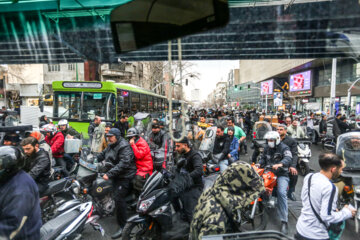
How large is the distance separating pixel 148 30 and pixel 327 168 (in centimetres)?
243

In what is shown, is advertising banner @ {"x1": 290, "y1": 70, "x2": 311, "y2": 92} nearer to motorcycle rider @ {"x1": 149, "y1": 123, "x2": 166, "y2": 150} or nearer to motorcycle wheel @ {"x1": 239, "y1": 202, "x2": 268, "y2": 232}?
motorcycle rider @ {"x1": 149, "y1": 123, "x2": 166, "y2": 150}

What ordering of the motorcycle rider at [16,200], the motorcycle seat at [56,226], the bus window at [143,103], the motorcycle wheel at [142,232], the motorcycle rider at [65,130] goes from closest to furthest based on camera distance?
the motorcycle rider at [16,200]
the motorcycle seat at [56,226]
the motorcycle wheel at [142,232]
the motorcycle rider at [65,130]
the bus window at [143,103]

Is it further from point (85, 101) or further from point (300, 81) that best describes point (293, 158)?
point (300, 81)

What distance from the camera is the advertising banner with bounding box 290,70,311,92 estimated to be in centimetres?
3584

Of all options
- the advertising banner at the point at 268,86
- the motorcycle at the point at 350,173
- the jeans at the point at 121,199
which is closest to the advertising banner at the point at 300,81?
the advertising banner at the point at 268,86

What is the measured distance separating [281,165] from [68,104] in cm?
902

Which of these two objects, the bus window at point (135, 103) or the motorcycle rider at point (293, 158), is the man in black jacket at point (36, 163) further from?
the bus window at point (135, 103)

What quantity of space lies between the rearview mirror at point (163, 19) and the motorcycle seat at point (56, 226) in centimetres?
234

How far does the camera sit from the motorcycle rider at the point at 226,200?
2094 millimetres

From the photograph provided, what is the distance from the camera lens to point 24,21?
14.1 ft

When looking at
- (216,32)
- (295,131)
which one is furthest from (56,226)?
(295,131)

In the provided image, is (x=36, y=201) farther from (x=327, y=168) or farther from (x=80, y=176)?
(x=327, y=168)

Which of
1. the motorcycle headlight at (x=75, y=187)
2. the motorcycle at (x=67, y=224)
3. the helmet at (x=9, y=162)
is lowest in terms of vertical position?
the motorcycle headlight at (x=75, y=187)

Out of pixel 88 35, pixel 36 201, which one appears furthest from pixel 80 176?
pixel 88 35
